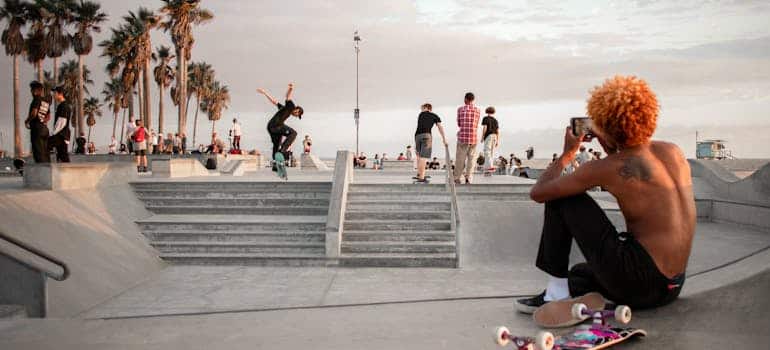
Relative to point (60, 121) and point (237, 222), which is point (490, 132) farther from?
point (60, 121)

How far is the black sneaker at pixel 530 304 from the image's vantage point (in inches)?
171

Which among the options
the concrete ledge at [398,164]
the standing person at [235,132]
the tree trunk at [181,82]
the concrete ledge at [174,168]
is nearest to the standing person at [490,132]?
the concrete ledge at [174,168]

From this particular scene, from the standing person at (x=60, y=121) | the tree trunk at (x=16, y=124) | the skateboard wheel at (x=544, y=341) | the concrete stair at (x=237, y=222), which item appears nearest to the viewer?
the skateboard wheel at (x=544, y=341)

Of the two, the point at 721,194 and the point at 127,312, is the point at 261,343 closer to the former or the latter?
the point at 127,312

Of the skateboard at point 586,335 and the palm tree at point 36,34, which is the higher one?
the palm tree at point 36,34

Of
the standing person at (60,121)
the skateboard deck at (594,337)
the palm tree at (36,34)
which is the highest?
the palm tree at (36,34)

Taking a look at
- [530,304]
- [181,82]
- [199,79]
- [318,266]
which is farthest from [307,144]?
[199,79]

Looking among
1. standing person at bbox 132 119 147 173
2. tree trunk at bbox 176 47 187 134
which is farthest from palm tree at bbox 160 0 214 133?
standing person at bbox 132 119 147 173

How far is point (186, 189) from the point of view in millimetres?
11477

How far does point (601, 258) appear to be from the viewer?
3555 millimetres

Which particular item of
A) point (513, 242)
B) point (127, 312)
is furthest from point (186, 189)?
point (513, 242)

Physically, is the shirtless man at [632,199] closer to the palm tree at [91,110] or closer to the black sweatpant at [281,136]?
the black sweatpant at [281,136]

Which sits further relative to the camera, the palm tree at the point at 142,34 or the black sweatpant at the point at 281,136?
the palm tree at the point at 142,34

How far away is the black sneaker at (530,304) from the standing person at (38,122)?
9.03m
